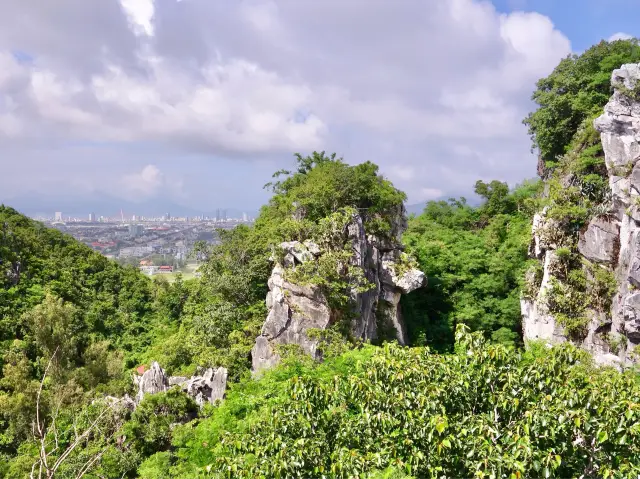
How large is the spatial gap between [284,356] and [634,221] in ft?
48.2

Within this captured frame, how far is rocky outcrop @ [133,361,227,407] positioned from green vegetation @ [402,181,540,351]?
34.9 feet

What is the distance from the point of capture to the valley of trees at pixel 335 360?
5199mm

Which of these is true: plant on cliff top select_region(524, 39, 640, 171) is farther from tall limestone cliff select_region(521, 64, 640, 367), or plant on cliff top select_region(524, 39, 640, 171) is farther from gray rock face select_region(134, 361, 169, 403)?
gray rock face select_region(134, 361, 169, 403)

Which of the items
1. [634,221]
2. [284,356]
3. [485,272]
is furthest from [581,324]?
[284,356]

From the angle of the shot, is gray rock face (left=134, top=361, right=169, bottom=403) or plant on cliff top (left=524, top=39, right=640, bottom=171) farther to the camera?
plant on cliff top (left=524, top=39, right=640, bottom=171)

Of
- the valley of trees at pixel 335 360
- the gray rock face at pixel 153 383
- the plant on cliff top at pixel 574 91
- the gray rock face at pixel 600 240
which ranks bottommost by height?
the gray rock face at pixel 153 383

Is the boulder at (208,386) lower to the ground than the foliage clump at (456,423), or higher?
lower

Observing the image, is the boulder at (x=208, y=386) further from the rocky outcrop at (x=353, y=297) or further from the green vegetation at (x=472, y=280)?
the green vegetation at (x=472, y=280)

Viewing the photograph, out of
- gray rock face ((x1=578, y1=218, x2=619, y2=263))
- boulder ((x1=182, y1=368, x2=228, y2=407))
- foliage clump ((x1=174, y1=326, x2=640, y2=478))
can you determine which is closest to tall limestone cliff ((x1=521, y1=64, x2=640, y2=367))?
gray rock face ((x1=578, y1=218, x2=619, y2=263))

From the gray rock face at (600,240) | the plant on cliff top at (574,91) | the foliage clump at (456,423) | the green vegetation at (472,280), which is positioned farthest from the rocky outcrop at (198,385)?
the plant on cliff top at (574,91)

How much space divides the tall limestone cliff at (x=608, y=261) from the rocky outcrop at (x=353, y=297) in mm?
6079

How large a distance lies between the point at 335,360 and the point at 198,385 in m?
5.92

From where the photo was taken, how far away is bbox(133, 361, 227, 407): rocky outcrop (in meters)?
15.8

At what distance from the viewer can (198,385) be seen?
53.5ft
